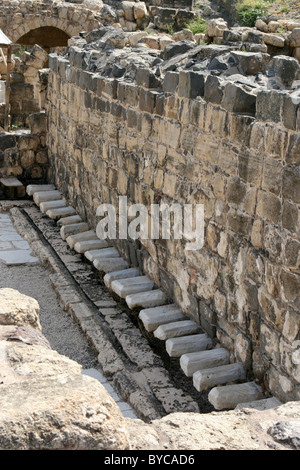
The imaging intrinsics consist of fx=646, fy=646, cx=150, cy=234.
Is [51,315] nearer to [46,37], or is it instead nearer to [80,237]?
[80,237]

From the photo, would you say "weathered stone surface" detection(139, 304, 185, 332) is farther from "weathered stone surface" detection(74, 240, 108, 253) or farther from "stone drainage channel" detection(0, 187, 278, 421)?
"weathered stone surface" detection(74, 240, 108, 253)

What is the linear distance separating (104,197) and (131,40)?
2200mm

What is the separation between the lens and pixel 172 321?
5.44m

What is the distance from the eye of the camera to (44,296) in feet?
21.8

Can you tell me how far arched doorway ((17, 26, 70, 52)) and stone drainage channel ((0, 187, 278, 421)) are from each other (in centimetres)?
1423

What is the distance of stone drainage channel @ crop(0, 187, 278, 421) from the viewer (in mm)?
4547

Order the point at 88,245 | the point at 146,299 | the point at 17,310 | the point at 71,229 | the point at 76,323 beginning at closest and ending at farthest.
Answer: the point at 17,310, the point at 146,299, the point at 76,323, the point at 88,245, the point at 71,229

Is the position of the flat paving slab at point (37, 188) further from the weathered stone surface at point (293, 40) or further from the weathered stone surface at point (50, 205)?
the weathered stone surface at point (293, 40)

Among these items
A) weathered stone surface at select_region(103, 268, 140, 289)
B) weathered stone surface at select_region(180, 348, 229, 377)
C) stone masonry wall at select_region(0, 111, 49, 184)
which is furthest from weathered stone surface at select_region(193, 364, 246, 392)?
stone masonry wall at select_region(0, 111, 49, 184)

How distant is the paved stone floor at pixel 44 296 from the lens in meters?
5.28

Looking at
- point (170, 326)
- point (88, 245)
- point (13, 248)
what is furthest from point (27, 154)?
point (170, 326)

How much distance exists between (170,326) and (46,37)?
17561mm

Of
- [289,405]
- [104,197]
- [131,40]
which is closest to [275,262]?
[289,405]
